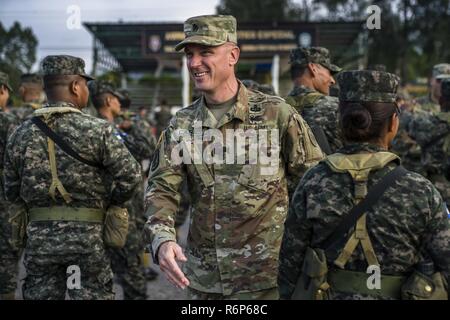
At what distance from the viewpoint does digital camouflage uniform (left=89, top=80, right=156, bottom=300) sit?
18.3 ft

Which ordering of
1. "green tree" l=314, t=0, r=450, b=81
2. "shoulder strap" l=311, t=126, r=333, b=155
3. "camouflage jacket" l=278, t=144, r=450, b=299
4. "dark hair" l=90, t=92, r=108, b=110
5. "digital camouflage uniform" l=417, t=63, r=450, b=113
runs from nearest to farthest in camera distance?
"camouflage jacket" l=278, t=144, r=450, b=299, "shoulder strap" l=311, t=126, r=333, b=155, "dark hair" l=90, t=92, r=108, b=110, "digital camouflage uniform" l=417, t=63, r=450, b=113, "green tree" l=314, t=0, r=450, b=81

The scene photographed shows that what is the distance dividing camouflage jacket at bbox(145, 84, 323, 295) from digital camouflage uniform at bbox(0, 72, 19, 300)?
307 cm

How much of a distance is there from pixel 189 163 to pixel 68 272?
1.53 meters

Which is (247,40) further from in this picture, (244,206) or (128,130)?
(244,206)

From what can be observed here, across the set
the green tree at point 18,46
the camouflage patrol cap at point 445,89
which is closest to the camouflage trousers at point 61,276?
the camouflage patrol cap at point 445,89

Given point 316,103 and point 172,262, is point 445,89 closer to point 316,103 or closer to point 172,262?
point 316,103

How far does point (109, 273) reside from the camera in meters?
4.12

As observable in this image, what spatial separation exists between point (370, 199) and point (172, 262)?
0.87 meters

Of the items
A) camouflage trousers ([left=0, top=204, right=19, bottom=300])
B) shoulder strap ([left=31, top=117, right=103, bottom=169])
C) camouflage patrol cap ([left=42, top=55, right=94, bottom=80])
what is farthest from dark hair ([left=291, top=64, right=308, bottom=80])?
camouflage trousers ([left=0, top=204, right=19, bottom=300])

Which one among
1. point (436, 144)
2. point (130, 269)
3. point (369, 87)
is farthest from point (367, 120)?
point (130, 269)

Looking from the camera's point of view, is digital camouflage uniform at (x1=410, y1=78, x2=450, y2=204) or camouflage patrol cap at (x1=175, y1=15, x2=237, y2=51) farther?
digital camouflage uniform at (x1=410, y1=78, x2=450, y2=204)

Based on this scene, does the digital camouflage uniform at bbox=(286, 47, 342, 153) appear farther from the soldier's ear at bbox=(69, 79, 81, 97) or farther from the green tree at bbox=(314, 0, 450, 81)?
the green tree at bbox=(314, 0, 450, 81)

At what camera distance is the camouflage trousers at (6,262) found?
18.0 ft

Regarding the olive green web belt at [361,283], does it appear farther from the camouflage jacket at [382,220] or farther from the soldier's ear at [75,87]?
the soldier's ear at [75,87]
